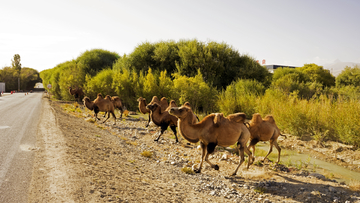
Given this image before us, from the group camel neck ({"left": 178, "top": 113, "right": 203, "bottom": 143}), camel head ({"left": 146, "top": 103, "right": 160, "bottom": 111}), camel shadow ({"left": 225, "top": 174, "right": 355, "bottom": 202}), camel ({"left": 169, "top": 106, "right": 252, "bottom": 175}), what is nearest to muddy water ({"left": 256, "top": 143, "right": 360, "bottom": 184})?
camel shadow ({"left": 225, "top": 174, "right": 355, "bottom": 202})

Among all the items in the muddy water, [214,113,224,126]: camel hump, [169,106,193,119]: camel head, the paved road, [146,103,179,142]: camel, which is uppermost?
[169,106,193,119]: camel head

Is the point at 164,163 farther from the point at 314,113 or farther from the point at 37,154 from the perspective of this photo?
the point at 314,113

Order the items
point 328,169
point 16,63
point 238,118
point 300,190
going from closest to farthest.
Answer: point 300,190
point 238,118
point 328,169
point 16,63

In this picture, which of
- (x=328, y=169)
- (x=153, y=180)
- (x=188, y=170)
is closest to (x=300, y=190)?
(x=188, y=170)

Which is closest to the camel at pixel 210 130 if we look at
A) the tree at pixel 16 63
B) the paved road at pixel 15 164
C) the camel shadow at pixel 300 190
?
the camel shadow at pixel 300 190

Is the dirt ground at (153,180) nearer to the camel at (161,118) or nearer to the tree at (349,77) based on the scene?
the camel at (161,118)

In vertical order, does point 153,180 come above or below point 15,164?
below

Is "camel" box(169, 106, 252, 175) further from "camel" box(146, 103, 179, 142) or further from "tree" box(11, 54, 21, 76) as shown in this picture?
"tree" box(11, 54, 21, 76)

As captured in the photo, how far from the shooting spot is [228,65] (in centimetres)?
2550

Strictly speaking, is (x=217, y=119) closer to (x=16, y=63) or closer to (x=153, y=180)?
(x=153, y=180)

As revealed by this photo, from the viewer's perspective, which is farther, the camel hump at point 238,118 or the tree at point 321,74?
the tree at point 321,74

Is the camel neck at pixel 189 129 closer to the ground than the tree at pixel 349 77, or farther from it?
closer to the ground

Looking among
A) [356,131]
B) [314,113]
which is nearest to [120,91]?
[314,113]

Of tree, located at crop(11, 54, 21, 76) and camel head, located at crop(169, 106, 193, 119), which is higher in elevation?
tree, located at crop(11, 54, 21, 76)
